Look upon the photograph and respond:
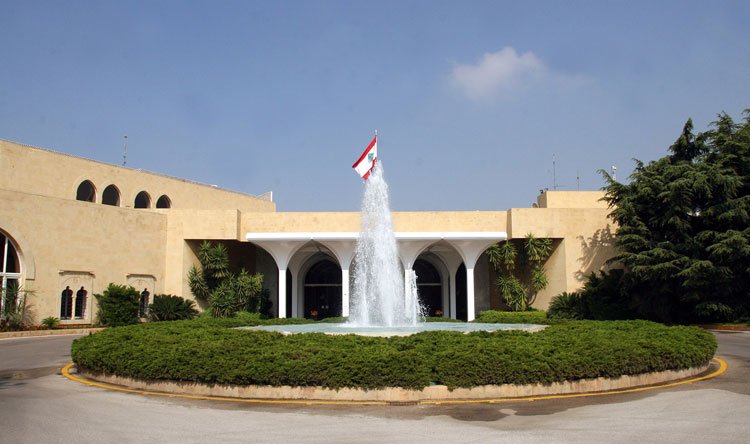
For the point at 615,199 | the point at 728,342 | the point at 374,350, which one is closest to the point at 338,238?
the point at 615,199

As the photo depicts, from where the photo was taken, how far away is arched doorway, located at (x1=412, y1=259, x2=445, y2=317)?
35.0 metres

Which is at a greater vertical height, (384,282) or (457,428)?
(384,282)

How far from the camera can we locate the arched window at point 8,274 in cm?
2338

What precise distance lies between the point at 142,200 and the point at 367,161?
18357mm

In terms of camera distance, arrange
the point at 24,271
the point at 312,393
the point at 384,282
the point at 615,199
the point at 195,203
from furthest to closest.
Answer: the point at 195,203, the point at 615,199, the point at 24,271, the point at 384,282, the point at 312,393

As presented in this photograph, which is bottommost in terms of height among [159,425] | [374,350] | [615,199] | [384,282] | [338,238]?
[159,425]

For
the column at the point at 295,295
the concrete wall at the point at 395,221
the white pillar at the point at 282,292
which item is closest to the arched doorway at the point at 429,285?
the concrete wall at the point at 395,221

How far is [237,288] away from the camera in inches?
1164

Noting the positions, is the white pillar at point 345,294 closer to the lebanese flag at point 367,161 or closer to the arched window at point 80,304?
the lebanese flag at point 367,161

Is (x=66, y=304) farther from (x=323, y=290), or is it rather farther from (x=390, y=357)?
(x=390, y=357)

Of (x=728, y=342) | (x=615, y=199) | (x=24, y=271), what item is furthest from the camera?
(x=615, y=199)

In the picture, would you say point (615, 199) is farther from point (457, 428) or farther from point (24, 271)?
point (24, 271)

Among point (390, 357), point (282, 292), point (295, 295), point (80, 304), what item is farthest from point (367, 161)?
point (390, 357)

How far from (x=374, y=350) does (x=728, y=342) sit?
13343 millimetres
